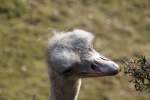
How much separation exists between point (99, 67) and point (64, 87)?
38 centimetres

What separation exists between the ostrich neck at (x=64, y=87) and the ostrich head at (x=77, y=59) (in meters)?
0.10

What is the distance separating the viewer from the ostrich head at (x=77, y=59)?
4.32m

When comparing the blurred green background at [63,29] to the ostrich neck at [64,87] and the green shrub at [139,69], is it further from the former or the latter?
the green shrub at [139,69]

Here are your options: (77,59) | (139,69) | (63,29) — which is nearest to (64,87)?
(77,59)

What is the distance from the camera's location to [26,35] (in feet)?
32.6

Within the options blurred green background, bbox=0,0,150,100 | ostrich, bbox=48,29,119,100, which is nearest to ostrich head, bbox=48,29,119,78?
ostrich, bbox=48,29,119,100

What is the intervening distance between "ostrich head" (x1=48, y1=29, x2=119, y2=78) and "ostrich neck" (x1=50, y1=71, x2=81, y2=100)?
96 millimetres

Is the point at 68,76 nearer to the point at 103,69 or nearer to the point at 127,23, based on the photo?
the point at 103,69

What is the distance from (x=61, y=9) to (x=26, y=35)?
117cm

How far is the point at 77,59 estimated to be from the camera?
438 centimetres

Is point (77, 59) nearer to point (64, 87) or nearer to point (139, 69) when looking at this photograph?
point (64, 87)

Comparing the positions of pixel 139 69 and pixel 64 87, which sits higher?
pixel 139 69

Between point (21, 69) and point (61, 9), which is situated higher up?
point (61, 9)

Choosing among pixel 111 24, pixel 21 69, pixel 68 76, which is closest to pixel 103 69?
pixel 68 76
